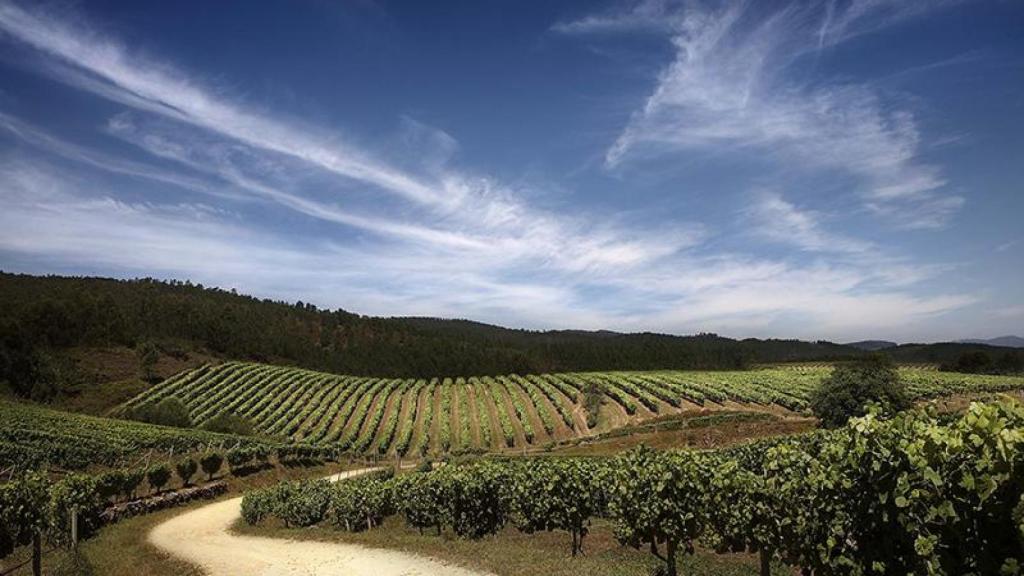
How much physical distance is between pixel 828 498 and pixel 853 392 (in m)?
50.3

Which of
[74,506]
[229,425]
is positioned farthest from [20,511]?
[229,425]

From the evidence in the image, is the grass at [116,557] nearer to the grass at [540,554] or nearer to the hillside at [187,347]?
the grass at [540,554]

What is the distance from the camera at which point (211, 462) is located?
163 feet

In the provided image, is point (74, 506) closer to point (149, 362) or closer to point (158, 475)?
point (158, 475)

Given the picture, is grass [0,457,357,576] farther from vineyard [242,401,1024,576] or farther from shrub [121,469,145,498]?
vineyard [242,401,1024,576]

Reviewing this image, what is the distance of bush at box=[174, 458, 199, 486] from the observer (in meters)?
46.1

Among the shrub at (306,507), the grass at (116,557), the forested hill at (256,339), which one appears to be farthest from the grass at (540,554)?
the forested hill at (256,339)

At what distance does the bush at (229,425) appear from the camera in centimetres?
7556

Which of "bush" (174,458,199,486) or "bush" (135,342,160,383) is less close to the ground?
"bush" (135,342,160,383)

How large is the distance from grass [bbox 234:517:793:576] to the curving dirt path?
2.88ft

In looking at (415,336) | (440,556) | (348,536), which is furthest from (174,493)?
(415,336)

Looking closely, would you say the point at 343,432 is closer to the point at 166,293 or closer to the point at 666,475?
the point at 666,475

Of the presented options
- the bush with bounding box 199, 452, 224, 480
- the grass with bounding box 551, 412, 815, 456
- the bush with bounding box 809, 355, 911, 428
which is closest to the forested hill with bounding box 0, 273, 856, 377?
the grass with bounding box 551, 412, 815, 456

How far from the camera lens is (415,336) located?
18850 cm
